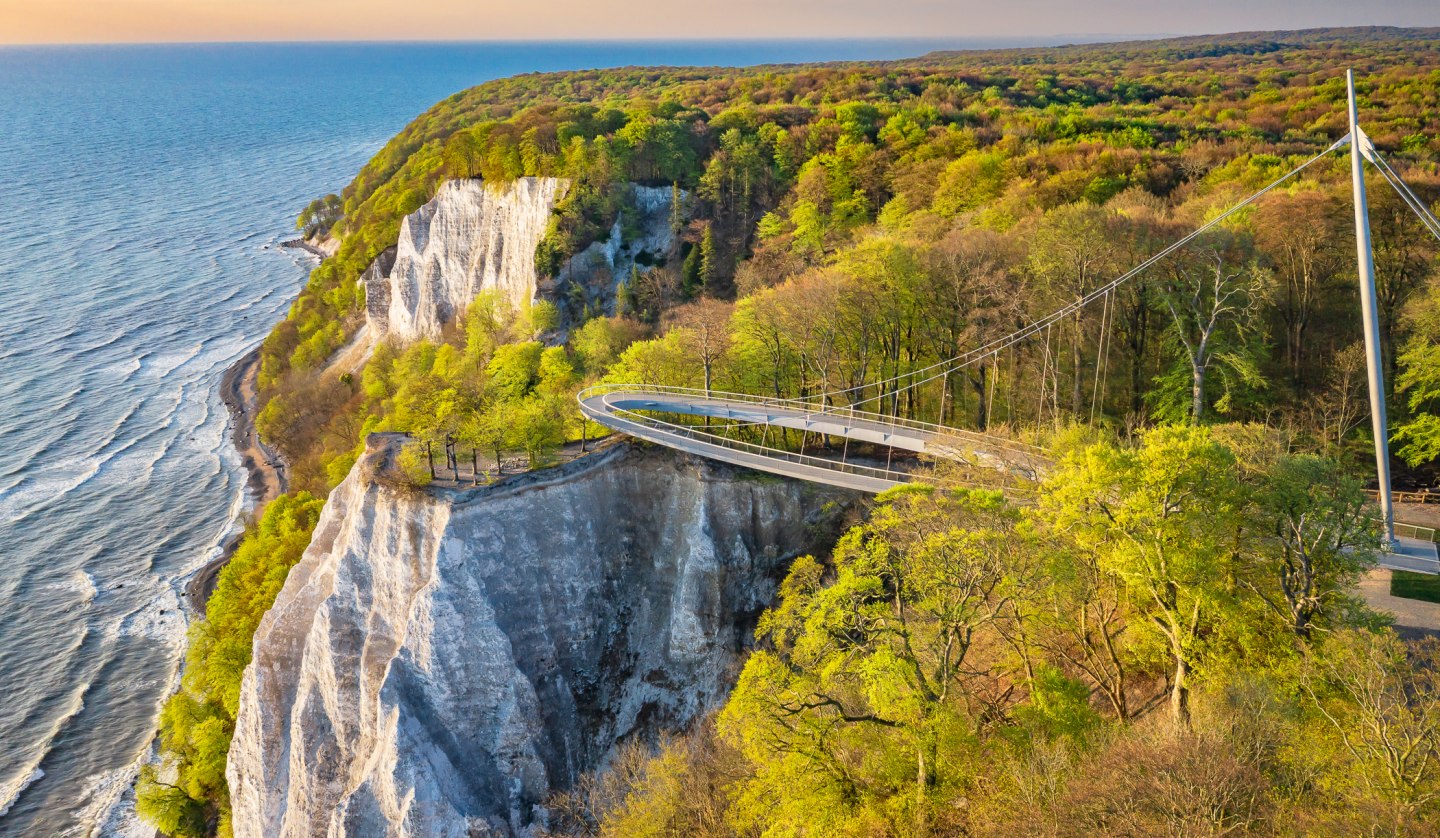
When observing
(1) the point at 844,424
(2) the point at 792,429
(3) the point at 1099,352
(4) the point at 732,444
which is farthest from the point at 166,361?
(3) the point at 1099,352

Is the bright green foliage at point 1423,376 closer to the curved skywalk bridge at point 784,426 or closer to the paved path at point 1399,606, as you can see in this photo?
the paved path at point 1399,606

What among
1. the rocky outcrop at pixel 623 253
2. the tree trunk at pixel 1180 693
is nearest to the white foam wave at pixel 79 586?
the rocky outcrop at pixel 623 253

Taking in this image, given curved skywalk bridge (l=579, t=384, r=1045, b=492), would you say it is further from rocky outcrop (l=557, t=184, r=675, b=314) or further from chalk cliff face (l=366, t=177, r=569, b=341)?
chalk cliff face (l=366, t=177, r=569, b=341)

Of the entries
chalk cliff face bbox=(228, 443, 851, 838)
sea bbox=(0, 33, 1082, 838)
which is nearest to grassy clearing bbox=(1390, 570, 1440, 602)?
chalk cliff face bbox=(228, 443, 851, 838)

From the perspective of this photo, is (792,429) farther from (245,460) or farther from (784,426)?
(245,460)

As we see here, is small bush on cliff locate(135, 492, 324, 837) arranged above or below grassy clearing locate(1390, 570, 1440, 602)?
below
